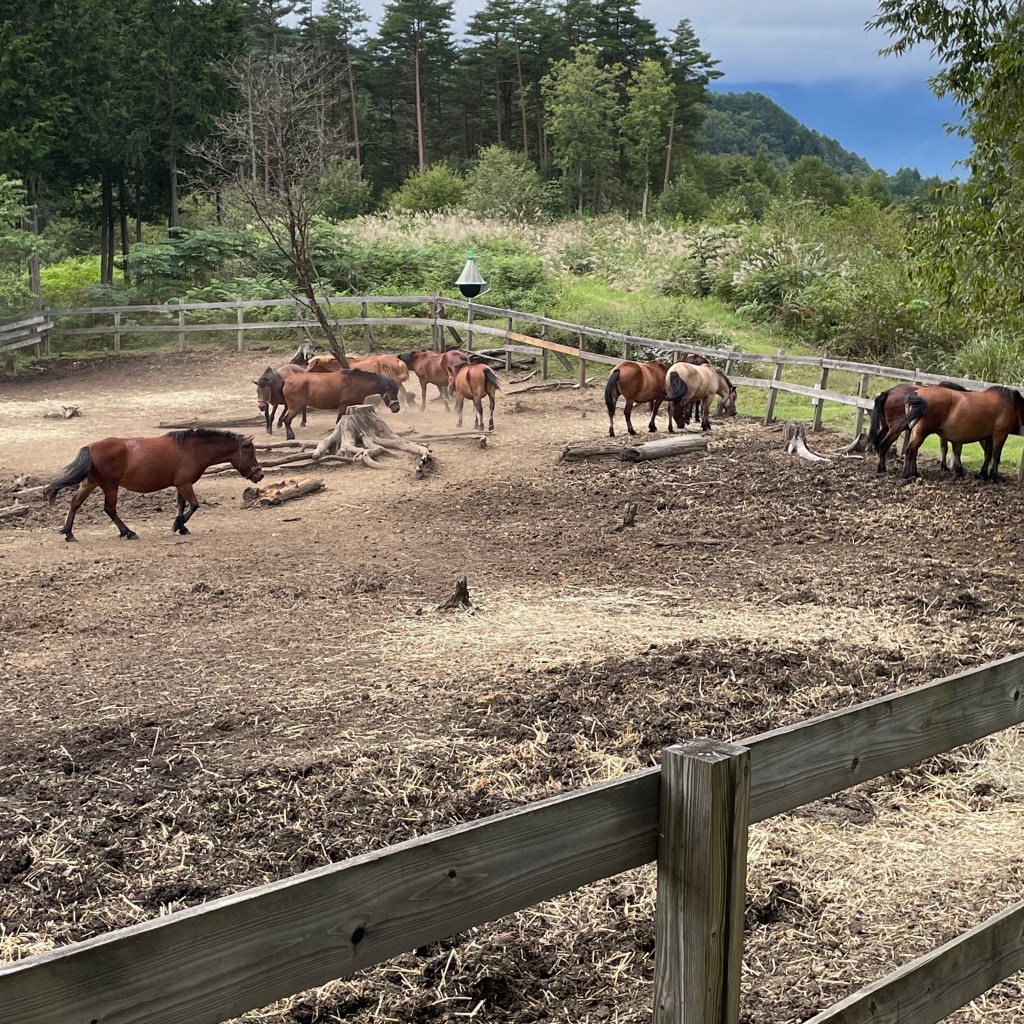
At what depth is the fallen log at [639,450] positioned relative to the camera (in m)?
12.4

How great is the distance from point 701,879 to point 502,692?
3707 mm

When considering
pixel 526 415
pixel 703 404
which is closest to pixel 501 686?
pixel 703 404

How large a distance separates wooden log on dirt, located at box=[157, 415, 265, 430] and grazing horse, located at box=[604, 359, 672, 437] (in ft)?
18.9

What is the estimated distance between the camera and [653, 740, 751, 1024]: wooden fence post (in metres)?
1.68

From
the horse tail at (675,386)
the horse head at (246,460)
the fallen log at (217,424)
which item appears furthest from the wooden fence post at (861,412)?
the fallen log at (217,424)

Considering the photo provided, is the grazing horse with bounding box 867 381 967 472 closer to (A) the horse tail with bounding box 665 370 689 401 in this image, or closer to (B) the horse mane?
(A) the horse tail with bounding box 665 370 689 401

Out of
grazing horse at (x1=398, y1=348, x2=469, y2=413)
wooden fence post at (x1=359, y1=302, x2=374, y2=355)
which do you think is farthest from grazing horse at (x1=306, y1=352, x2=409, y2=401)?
wooden fence post at (x1=359, y1=302, x2=374, y2=355)

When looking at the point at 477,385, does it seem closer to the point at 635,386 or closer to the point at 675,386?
Result: the point at 635,386

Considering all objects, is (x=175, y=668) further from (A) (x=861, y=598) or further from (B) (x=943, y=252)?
(B) (x=943, y=252)

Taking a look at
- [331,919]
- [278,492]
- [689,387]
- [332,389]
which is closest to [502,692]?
[331,919]

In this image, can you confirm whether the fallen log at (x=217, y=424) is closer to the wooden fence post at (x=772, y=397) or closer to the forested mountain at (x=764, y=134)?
the wooden fence post at (x=772, y=397)

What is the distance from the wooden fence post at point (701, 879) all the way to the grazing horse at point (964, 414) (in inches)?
377

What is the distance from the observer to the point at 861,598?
7125 mm

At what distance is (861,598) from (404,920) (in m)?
6.22
